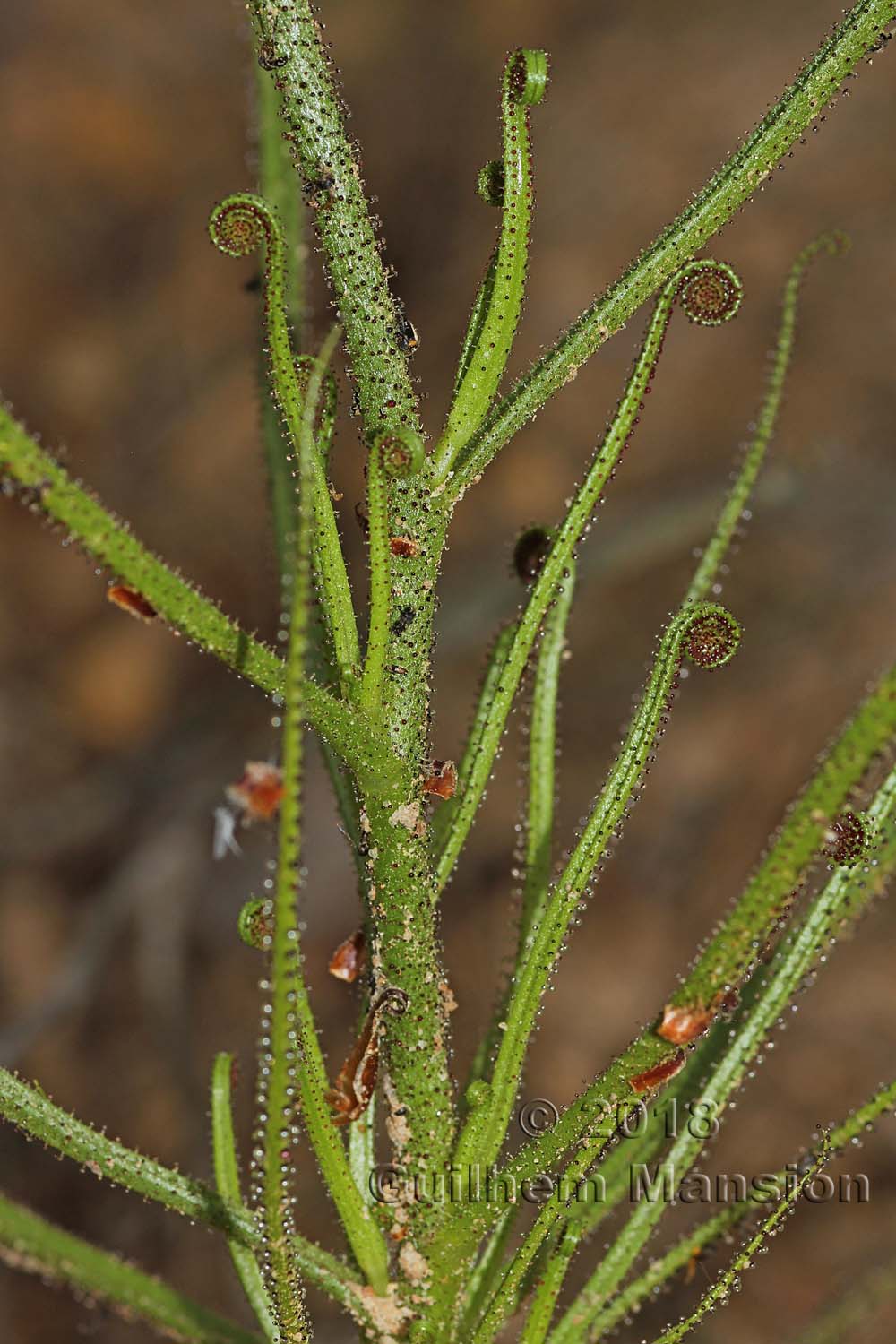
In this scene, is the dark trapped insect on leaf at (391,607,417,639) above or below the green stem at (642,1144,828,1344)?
above

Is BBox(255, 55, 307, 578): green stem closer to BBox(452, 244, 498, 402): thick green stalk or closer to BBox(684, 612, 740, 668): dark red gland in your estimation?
BBox(452, 244, 498, 402): thick green stalk

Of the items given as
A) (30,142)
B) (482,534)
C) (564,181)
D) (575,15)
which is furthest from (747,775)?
(30,142)

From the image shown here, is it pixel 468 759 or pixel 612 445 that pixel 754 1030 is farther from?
pixel 612 445

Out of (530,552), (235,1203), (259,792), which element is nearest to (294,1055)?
(259,792)

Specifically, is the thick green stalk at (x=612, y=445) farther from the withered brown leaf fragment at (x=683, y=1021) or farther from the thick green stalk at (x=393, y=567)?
the withered brown leaf fragment at (x=683, y=1021)

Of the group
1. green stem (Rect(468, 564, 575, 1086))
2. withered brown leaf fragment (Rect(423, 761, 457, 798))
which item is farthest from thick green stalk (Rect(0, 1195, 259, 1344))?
withered brown leaf fragment (Rect(423, 761, 457, 798))

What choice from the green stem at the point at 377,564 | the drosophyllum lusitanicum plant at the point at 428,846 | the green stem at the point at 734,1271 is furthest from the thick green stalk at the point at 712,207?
the green stem at the point at 734,1271
